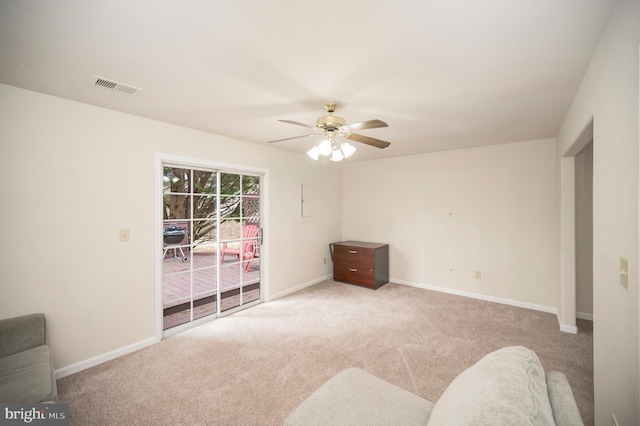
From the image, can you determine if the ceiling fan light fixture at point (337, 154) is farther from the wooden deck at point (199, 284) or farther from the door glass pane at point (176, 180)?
the wooden deck at point (199, 284)

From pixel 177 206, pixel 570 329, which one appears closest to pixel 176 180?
pixel 177 206

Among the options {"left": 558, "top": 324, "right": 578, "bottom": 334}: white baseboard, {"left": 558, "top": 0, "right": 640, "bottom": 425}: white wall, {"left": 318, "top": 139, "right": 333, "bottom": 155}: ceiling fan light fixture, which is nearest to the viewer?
{"left": 558, "top": 0, "right": 640, "bottom": 425}: white wall

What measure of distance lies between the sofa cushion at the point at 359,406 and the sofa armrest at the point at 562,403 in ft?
1.64

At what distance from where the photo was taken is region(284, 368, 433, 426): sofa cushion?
1.19 meters

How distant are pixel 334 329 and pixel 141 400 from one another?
6.26 ft

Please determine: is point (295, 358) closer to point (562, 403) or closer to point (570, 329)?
point (562, 403)

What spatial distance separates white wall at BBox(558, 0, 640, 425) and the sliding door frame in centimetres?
349

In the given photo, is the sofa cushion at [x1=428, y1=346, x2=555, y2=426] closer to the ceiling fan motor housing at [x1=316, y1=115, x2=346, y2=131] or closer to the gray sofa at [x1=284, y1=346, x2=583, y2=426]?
the gray sofa at [x1=284, y1=346, x2=583, y2=426]

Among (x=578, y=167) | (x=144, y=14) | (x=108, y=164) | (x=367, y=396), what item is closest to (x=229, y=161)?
(x=108, y=164)

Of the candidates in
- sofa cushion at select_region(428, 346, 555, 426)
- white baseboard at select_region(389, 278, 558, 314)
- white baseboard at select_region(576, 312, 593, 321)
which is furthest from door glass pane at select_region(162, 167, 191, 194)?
white baseboard at select_region(576, 312, 593, 321)

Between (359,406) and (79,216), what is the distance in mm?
2762

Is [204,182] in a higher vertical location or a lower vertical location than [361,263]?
higher

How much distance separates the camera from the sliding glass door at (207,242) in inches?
124

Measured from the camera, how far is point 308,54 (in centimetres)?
167
